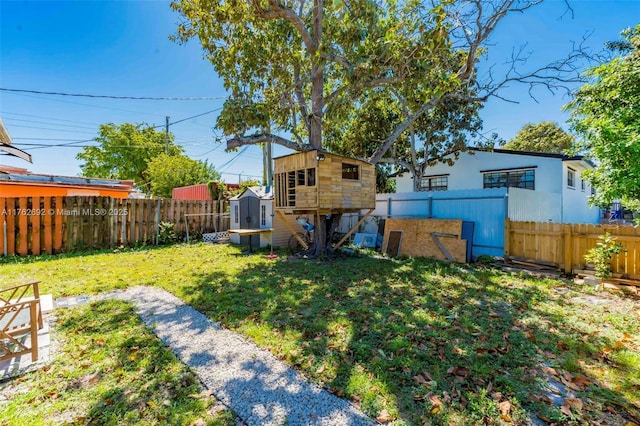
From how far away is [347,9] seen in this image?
871 centimetres

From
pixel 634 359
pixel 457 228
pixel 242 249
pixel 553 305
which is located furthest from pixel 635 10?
pixel 242 249

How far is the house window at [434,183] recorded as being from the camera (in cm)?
1495

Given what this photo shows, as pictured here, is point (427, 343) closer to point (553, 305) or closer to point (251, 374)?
point (251, 374)

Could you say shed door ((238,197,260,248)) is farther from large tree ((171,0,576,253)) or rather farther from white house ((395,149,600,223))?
white house ((395,149,600,223))

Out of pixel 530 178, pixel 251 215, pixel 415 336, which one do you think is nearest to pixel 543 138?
pixel 530 178

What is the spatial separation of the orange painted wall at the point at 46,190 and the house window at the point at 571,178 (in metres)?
22.3

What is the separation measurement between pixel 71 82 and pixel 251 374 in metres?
16.4

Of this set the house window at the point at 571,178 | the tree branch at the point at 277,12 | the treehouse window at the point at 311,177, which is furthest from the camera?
the house window at the point at 571,178

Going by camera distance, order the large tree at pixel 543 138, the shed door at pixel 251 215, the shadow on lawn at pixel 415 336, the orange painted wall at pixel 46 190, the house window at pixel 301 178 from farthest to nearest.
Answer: the large tree at pixel 543 138 → the shed door at pixel 251 215 → the orange painted wall at pixel 46 190 → the house window at pixel 301 178 → the shadow on lawn at pixel 415 336

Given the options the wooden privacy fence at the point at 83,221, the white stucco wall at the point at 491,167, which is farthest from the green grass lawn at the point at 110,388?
the white stucco wall at the point at 491,167

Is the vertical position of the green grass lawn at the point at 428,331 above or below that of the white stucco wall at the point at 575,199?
below

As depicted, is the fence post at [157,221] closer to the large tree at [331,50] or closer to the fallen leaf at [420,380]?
the large tree at [331,50]

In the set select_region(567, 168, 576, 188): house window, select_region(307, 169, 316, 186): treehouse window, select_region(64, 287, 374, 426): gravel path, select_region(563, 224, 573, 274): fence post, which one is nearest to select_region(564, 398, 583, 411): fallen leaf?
select_region(64, 287, 374, 426): gravel path

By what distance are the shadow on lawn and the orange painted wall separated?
33.8ft
